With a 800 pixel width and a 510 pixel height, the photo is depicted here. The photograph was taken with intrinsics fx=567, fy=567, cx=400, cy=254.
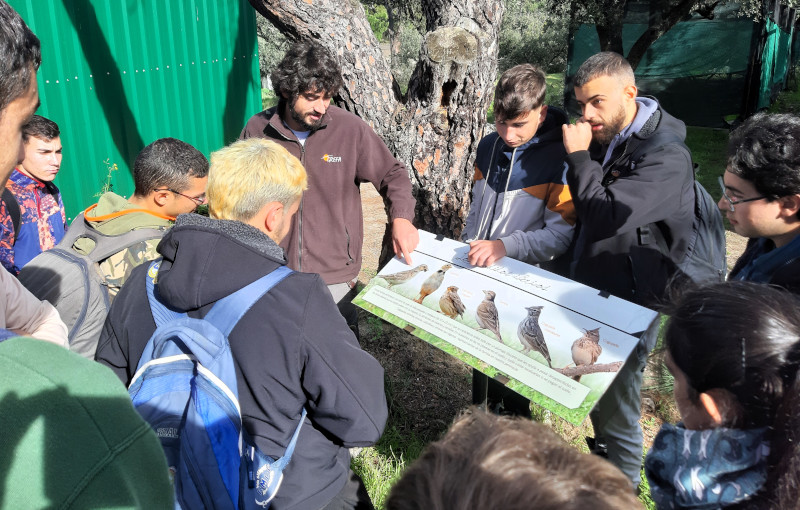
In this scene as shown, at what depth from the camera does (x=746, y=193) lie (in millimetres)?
1950

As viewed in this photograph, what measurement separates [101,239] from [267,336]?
1.09m

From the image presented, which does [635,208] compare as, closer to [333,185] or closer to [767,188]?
[767,188]

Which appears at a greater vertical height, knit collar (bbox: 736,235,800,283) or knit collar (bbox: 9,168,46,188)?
knit collar (bbox: 736,235,800,283)

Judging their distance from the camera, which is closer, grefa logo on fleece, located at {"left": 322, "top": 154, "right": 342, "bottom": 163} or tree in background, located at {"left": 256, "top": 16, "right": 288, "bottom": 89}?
grefa logo on fleece, located at {"left": 322, "top": 154, "right": 342, "bottom": 163}

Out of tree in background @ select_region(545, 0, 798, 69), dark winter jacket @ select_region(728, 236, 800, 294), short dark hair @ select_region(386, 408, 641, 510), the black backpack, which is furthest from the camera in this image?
tree in background @ select_region(545, 0, 798, 69)

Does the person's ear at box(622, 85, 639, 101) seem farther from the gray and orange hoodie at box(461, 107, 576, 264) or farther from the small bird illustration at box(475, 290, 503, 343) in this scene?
the small bird illustration at box(475, 290, 503, 343)

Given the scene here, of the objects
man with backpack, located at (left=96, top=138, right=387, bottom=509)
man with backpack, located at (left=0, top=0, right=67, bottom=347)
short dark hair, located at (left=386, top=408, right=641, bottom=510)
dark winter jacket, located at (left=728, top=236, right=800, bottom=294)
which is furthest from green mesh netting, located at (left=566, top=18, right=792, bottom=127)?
short dark hair, located at (left=386, top=408, right=641, bottom=510)

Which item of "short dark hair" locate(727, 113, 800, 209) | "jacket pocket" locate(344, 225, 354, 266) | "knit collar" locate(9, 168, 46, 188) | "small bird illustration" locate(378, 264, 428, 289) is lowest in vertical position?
"jacket pocket" locate(344, 225, 354, 266)

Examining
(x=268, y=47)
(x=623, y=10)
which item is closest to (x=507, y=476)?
(x=623, y=10)

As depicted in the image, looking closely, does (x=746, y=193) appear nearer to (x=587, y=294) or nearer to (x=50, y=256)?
(x=587, y=294)

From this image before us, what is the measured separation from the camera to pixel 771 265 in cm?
186

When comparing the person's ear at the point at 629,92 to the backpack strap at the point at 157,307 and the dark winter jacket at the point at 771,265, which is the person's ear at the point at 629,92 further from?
the backpack strap at the point at 157,307

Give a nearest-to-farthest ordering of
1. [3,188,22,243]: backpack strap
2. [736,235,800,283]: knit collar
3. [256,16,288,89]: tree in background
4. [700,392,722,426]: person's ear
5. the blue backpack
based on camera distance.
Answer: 1. [700,392,722,426]: person's ear
2. the blue backpack
3. [736,235,800,283]: knit collar
4. [3,188,22,243]: backpack strap
5. [256,16,288,89]: tree in background

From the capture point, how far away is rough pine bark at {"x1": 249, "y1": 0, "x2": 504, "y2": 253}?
3.74 m
